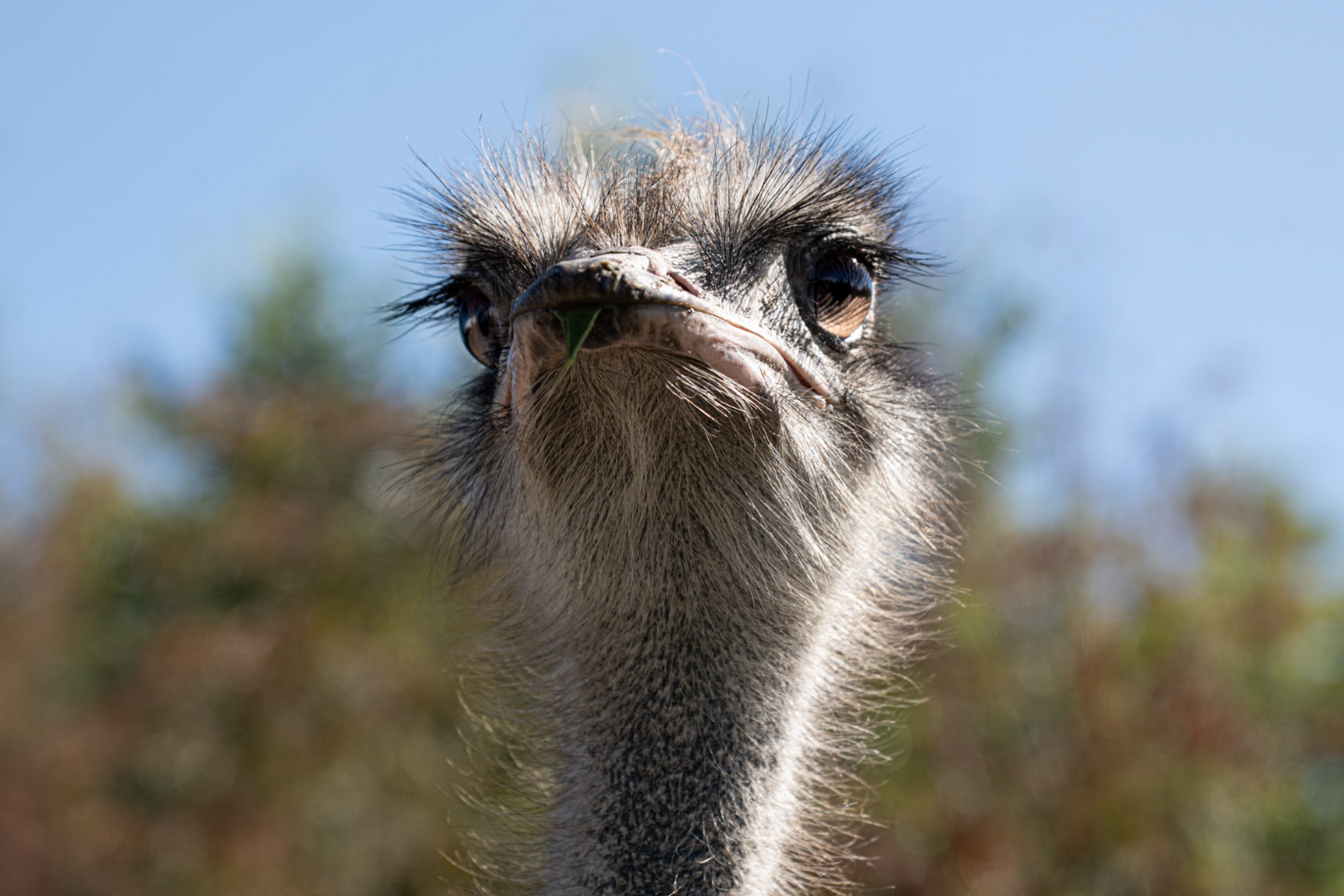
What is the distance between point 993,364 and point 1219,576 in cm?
189

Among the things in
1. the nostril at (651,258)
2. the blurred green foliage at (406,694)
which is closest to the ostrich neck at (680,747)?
the nostril at (651,258)

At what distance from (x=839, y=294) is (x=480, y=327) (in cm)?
62

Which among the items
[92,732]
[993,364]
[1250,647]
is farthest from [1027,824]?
[92,732]

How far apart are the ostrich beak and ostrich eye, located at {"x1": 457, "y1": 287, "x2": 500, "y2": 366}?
1.30ft

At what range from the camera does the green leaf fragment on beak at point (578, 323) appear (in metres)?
1.34

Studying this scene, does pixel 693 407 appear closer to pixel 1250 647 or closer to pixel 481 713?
pixel 481 713

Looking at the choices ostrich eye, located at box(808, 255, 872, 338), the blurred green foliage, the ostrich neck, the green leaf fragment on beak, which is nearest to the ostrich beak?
the green leaf fragment on beak

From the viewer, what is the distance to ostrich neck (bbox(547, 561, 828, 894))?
1671mm

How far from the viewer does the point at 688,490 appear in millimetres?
1742

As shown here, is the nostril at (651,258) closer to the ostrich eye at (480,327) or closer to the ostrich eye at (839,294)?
the ostrich eye at (839,294)

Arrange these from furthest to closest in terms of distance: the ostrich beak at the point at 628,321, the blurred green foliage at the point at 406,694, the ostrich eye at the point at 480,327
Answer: the blurred green foliage at the point at 406,694, the ostrich eye at the point at 480,327, the ostrich beak at the point at 628,321

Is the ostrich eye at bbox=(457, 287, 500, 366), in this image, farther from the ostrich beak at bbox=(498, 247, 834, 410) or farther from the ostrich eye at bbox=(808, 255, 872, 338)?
the ostrich eye at bbox=(808, 255, 872, 338)

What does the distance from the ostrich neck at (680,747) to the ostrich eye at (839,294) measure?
46cm

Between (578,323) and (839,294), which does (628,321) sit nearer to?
(578,323)
